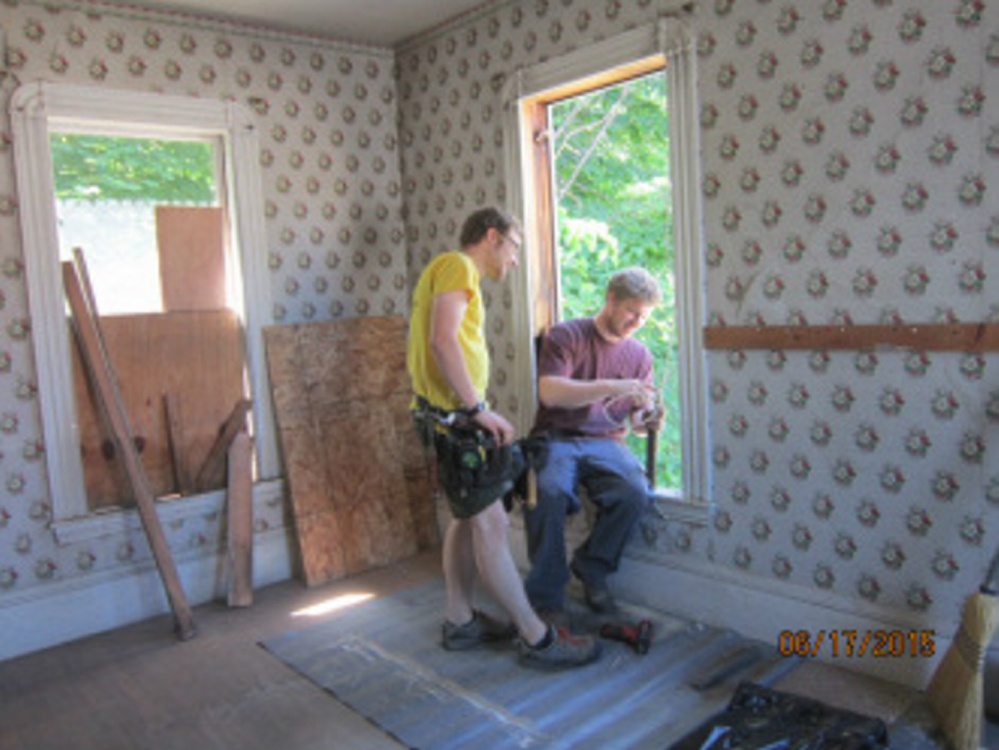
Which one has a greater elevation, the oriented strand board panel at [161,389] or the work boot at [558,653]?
the oriented strand board panel at [161,389]

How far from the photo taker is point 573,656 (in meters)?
2.72

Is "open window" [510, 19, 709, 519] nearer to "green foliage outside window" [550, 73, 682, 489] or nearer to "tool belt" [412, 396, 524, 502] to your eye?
"green foliage outside window" [550, 73, 682, 489]

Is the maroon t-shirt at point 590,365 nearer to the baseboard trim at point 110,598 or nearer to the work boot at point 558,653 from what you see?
the work boot at point 558,653

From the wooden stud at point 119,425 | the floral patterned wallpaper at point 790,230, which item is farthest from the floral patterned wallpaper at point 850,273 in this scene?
the wooden stud at point 119,425

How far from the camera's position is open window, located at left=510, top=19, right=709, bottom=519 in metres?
2.93

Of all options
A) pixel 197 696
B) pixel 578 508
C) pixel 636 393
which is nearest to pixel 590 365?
pixel 636 393

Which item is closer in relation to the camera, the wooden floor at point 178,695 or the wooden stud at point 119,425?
the wooden floor at point 178,695

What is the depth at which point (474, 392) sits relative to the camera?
8.61 ft

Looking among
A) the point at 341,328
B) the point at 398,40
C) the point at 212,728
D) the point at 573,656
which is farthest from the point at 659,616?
the point at 398,40

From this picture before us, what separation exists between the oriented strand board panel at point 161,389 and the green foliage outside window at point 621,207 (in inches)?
60.5

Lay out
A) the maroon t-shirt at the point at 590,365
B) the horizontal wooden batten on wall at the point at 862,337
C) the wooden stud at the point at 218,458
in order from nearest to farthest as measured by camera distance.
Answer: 1. the horizontal wooden batten on wall at the point at 862,337
2. the maroon t-shirt at the point at 590,365
3. the wooden stud at the point at 218,458

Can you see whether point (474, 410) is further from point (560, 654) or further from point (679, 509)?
point (679, 509)

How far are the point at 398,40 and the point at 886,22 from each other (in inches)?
93.9

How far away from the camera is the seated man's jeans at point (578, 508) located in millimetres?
2986
